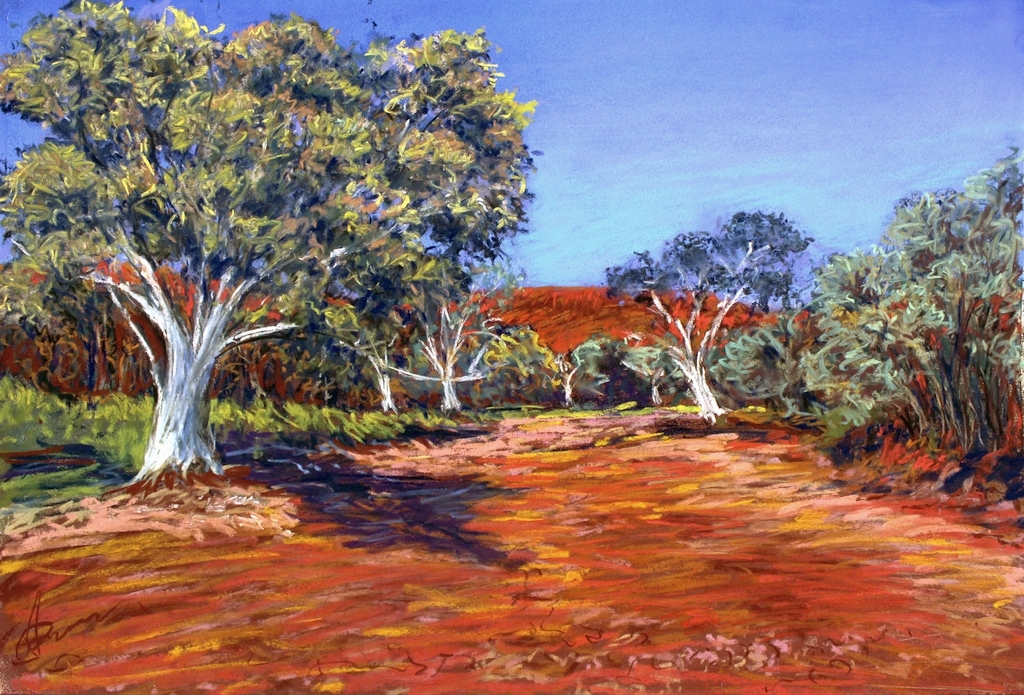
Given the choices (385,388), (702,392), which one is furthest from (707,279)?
(385,388)

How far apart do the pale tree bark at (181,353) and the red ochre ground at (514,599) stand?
0.51 meters

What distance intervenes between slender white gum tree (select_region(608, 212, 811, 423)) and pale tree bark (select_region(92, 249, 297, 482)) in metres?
3.16

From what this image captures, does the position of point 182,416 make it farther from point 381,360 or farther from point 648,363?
point 648,363

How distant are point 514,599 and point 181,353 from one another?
11.8ft

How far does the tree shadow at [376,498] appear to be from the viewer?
17.0 feet

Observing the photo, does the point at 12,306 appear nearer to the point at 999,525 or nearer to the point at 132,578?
the point at 132,578

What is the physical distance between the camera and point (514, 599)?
4.07 meters

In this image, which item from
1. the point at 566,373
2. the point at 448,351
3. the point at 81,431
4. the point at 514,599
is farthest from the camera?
the point at 566,373

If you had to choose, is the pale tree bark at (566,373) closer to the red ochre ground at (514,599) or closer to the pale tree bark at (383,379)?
the pale tree bark at (383,379)

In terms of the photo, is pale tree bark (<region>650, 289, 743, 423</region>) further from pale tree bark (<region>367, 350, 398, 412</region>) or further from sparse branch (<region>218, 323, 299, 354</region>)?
sparse branch (<region>218, 323, 299, 354</region>)

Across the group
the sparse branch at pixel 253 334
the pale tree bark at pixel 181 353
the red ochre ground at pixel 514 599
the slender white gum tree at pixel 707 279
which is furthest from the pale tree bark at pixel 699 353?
the pale tree bark at pixel 181 353

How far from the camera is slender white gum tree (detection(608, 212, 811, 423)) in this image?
588 centimetres

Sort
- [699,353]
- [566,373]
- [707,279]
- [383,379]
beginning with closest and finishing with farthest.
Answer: [707,279], [383,379], [699,353], [566,373]

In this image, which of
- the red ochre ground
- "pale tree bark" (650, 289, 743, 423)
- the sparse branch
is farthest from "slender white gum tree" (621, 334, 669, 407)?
the sparse branch
